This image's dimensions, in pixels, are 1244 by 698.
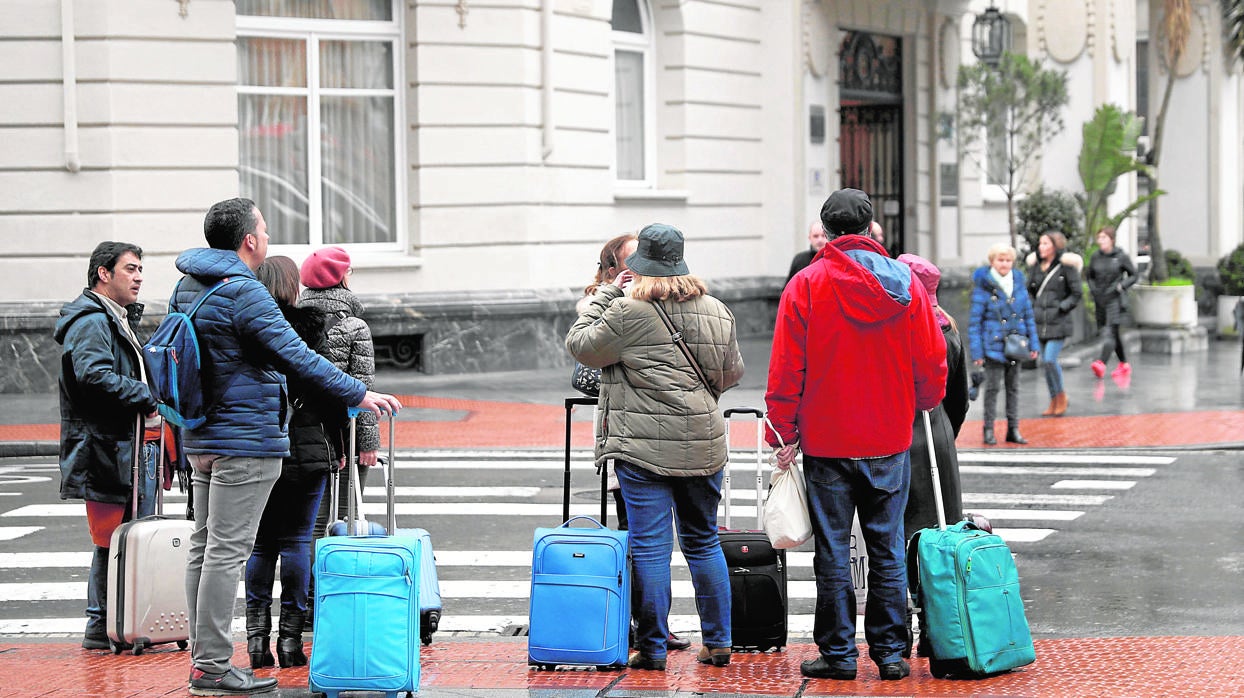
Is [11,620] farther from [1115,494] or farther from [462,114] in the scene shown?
[462,114]

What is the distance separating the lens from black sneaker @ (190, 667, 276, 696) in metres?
6.25

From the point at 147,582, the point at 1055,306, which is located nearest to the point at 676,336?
the point at 147,582

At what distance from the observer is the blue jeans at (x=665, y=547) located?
672cm

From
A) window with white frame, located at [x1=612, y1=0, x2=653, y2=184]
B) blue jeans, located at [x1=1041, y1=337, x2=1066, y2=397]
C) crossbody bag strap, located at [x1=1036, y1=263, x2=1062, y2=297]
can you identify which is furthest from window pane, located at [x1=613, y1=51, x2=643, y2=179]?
blue jeans, located at [x1=1041, y1=337, x2=1066, y2=397]

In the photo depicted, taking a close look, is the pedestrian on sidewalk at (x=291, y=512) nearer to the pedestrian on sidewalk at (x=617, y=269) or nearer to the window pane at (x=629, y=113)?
the pedestrian on sidewalk at (x=617, y=269)

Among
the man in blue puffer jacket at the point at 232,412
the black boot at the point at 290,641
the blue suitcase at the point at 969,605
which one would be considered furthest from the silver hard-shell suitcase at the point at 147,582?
the blue suitcase at the point at 969,605

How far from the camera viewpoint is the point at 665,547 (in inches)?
268

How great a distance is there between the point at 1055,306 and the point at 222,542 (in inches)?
470

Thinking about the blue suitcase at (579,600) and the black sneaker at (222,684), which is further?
the blue suitcase at (579,600)

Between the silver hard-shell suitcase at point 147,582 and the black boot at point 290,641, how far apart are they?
18.2 inches

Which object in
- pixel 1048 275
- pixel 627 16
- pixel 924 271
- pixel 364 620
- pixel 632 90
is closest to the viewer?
pixel 364 620

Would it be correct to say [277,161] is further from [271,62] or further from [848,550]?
[848,550]

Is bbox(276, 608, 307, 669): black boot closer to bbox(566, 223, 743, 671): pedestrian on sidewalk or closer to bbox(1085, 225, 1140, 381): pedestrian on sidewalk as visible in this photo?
bbox(566, 223, 743, 671): pedestrian on sidewalk

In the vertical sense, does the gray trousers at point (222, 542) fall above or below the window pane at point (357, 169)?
below
